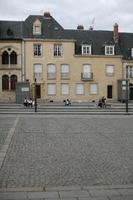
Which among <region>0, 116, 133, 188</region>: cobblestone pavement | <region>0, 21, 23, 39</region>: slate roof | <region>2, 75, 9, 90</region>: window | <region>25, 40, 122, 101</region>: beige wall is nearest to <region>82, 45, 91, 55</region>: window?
<region>25, 40, 122, 101</region>: beige wall

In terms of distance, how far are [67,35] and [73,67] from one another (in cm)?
488

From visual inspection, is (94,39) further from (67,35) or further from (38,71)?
(38,71)

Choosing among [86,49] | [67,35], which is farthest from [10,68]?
[86,49]

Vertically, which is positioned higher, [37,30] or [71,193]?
[37,30]

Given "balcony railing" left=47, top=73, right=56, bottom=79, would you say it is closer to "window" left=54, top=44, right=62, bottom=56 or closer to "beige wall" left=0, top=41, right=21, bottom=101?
"window" left=54, top=44, right=62, bottom=56

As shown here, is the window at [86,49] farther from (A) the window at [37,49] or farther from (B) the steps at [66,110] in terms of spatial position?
(B) the steps at [66,110]

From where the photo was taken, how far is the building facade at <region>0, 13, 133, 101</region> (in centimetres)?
5366

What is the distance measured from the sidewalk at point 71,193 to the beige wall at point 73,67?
4773 centimetres

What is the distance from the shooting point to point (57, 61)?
54844 millimetres

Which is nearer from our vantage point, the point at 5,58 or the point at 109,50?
the point at 5,58

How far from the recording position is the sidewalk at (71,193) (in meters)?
6.35

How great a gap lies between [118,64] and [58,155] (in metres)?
47.4

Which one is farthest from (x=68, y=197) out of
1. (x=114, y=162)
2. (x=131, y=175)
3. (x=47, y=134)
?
→ (x=47, y=134)

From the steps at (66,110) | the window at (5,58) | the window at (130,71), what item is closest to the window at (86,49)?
the window at (130,71)
